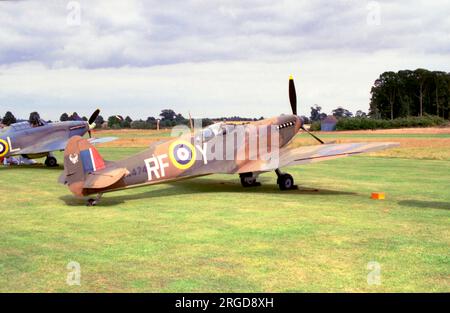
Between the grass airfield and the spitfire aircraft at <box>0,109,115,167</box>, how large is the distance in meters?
8.67

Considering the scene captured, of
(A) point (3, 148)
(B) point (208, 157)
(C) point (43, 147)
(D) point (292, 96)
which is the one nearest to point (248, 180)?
Answer: (B) point (208, 157)

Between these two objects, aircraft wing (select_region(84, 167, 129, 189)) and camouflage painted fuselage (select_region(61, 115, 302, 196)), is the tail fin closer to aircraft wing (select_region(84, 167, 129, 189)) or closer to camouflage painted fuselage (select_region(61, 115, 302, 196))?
camouflage painted fuselage (select_region(61, 115, 302, 196))

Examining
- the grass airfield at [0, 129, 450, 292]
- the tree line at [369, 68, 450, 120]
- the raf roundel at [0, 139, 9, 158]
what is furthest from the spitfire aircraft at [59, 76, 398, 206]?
the tree line at [369, 68, 450, 120]

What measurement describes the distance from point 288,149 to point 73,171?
740 centimetres

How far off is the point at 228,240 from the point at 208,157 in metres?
6.39

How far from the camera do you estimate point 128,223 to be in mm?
9562

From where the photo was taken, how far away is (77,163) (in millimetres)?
11438

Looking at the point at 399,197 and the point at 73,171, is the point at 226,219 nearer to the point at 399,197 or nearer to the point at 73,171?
the point at 73,171

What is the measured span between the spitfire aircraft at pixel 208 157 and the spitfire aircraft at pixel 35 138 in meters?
11.1

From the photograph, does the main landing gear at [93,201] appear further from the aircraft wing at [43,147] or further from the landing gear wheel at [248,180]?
the aircraft wing at [43,147]

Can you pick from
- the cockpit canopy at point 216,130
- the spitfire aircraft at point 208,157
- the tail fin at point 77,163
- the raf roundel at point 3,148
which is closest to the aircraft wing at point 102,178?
the spitfire aircraft at point 208,157

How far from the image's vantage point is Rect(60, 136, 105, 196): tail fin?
11.4 m

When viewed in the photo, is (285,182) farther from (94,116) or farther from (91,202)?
(94,116)

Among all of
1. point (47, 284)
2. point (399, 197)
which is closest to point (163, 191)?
point (399, 197)
